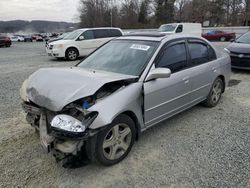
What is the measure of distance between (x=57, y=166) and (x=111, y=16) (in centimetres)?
5733

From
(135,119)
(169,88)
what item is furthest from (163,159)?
(169,88)

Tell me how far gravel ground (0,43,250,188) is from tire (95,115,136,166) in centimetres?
12

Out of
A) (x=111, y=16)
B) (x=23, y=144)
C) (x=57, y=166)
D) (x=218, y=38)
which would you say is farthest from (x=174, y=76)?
(x=111, y=16)

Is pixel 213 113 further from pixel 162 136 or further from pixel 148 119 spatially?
pixel 148 119

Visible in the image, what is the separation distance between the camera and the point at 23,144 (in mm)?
3627

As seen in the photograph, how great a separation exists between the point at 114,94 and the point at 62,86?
0.63m

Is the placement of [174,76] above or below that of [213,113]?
above

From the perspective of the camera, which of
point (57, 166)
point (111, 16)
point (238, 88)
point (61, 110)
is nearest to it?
point (61, 110)

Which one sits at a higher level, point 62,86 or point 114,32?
point 114,32

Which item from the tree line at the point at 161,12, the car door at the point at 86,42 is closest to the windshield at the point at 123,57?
the car door at the point at 86,42

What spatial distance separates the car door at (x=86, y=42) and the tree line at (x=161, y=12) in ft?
116

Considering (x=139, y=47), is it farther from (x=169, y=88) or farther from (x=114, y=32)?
(x=114, y=32)

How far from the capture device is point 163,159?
3.21m

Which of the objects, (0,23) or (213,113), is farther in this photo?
(0,23)
